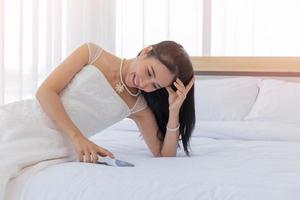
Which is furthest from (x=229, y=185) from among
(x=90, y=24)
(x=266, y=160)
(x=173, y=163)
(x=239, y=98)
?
(x=90, y=24)

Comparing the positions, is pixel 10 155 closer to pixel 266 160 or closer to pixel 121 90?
pixel 121 90

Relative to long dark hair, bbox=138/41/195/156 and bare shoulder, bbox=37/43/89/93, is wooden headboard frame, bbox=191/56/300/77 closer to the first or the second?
long dark hair, bbox=138/41/195/156

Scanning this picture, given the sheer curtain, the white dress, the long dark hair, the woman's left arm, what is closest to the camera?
the white dress

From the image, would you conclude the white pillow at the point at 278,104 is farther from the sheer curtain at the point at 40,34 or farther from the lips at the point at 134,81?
the sheer curtain at the point at 40,34

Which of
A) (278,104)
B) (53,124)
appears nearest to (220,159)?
(53,124)

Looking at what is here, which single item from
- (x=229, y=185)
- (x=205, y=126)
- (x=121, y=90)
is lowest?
(x=205, y=126)

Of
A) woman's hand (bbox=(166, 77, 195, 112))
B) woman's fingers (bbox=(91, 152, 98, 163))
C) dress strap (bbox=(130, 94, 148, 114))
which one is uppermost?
woman's hand (bbox=(166, 77, 195, 112))

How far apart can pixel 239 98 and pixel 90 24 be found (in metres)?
1.25

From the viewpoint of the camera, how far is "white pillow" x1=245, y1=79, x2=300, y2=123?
2344mm

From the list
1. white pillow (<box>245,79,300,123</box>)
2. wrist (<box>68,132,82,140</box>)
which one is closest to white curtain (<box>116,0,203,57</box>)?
white pillow (<box>245,79,300,123</box>)

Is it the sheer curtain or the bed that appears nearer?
the bed

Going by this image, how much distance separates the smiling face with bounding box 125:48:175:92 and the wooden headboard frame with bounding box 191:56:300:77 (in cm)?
140

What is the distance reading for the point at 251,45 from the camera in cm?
288

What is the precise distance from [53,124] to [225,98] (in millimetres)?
1258
